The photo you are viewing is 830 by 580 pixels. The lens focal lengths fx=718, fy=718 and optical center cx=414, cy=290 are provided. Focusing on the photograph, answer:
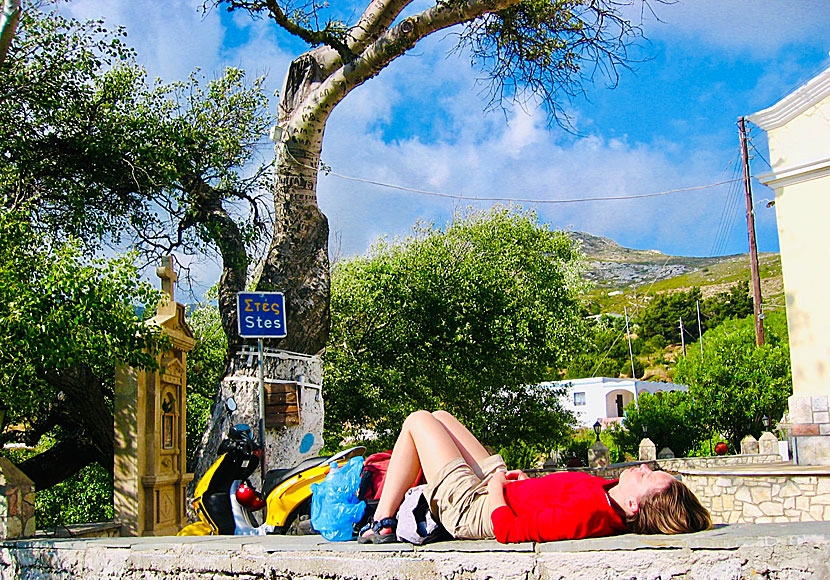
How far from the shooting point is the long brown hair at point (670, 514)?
301cm

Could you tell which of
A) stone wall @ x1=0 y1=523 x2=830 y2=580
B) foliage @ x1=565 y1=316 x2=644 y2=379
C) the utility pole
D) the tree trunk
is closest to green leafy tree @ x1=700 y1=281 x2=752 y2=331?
foliage @ x1=565 y1=316 x2=644 y2=379

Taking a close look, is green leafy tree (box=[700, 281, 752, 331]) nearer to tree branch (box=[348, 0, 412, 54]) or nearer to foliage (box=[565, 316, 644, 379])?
foliage (box=[565, 316, 644, 379])

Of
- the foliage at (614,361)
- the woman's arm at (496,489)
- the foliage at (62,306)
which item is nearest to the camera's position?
the woman's arm at (496,489)

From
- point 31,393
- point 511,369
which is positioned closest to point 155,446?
point 31,393

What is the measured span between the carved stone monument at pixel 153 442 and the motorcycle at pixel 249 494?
7.43 ft

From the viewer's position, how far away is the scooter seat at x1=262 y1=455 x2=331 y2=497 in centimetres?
427

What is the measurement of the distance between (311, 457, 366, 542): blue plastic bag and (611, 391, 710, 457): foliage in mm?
23169

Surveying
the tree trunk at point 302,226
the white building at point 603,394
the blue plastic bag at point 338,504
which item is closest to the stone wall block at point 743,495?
the tree trunk at point 302,226

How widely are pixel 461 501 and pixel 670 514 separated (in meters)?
0.92

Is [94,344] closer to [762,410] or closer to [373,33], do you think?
[373,33]

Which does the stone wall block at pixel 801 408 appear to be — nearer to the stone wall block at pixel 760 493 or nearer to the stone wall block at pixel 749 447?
the stone wall block at pixel 760 493

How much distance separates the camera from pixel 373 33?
7906mm

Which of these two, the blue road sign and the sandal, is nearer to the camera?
the sandal

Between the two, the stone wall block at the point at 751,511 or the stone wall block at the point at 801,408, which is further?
the stone wall block at the point at 801,408
